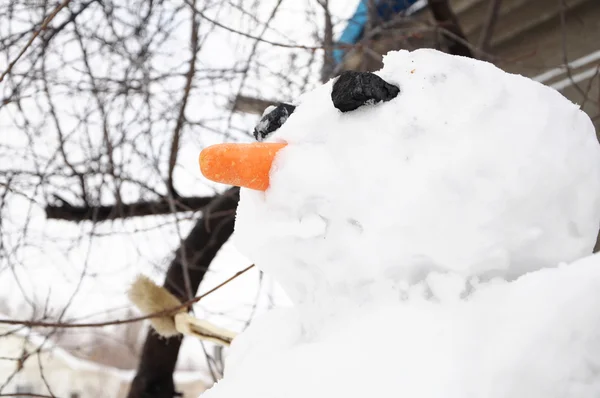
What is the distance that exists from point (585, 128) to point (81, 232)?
1589 mm

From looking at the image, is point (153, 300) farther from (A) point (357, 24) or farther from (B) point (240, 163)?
(A) point (357, 24)

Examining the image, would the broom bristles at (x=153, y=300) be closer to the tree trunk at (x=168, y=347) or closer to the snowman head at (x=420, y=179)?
the snowman head at (x=420, y=179)

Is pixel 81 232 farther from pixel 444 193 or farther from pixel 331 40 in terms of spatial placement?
pixel 444 193

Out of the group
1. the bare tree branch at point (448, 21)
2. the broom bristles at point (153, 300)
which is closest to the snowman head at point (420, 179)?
the broom bristles at point (153, 300)

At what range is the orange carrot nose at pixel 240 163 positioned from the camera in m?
0.46

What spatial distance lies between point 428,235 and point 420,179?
45mm

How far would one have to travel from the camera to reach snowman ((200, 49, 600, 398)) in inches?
14.1

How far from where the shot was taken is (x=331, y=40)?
1.64 metres

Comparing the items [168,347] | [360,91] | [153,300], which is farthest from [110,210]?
[360,91]

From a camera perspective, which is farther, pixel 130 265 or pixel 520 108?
pixel 130 265

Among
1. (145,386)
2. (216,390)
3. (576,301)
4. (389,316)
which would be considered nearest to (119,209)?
(145,386)

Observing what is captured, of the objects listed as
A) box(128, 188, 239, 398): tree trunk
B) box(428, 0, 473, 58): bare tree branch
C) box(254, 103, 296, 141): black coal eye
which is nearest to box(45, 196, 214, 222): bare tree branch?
box(128, 188, 239, 398): tree trunk

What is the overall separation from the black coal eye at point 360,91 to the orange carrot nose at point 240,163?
7 cm

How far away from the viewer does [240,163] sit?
0.47 m
